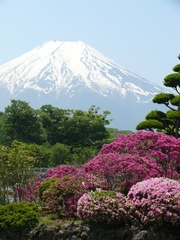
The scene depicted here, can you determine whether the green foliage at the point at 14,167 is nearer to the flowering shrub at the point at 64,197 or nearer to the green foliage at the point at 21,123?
the flowering shrub at the point at 64,197

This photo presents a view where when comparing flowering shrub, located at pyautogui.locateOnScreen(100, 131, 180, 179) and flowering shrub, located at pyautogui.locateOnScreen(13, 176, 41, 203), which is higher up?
flowering shrub, located at pyautogui.locateOnScreen(100, 131, 180, 179)

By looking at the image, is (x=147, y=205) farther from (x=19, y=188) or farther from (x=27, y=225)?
(x=19, y=188)

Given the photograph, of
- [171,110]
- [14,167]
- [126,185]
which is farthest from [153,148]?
[171,110]

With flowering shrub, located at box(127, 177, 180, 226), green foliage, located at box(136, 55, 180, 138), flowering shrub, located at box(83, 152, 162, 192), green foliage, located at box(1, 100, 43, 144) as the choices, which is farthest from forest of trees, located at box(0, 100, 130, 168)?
flowering shrub, located at box(127, 177, 180, 226)

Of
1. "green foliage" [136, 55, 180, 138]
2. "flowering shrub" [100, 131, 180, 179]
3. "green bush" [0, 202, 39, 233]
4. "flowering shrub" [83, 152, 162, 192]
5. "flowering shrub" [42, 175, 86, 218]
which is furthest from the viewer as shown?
"green foliage" [136, 55, 180, 138]

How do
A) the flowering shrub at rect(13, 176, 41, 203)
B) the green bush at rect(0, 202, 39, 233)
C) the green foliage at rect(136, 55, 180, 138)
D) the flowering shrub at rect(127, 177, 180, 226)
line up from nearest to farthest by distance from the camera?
the flowering shrub at rect(127, 177, 180, 226) → the green bush at rect(0, 202, 39, 233) → the flowering shrub at rect(13, 176, 41, 203) → the green foliage at rect(136, 55, 180, 138)

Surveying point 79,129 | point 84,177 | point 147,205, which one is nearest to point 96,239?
point 147,205

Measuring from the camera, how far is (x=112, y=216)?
487 inches

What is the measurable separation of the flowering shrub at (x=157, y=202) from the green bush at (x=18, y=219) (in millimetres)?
2746

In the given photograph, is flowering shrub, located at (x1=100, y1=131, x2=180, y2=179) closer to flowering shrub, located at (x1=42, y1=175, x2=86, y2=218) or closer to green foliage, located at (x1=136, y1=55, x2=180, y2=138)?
flowering shrub, located at (x1=42, y1=175, x2=86, y2=218)

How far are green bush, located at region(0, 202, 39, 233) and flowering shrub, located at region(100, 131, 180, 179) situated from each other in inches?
192

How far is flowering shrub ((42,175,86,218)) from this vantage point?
1391 cm

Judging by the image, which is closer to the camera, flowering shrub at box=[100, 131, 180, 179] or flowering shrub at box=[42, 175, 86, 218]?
flowering shrub at box=[42, 175, 86, 218]

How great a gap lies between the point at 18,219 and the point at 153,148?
638 centimetres
